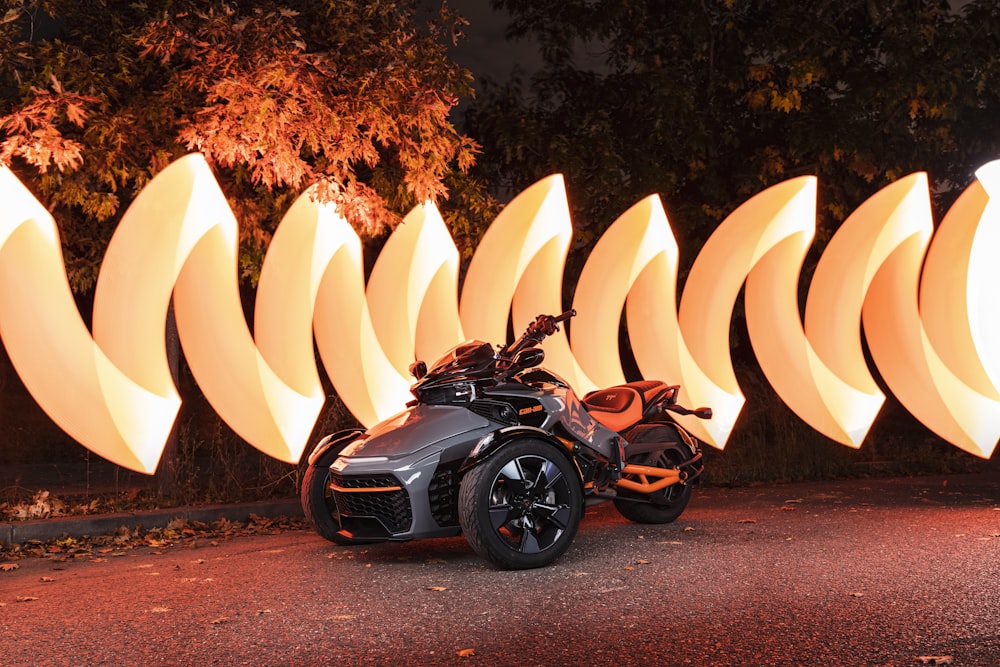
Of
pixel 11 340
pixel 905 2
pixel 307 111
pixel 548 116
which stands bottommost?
pixel 11 340

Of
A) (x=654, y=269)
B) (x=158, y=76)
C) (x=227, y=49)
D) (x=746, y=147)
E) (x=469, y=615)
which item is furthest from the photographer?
(x=746, y=147)

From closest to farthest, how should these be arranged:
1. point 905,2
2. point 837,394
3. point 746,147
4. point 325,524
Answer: point 325,524 < point 837,394 < point 905,2 < point 746,147

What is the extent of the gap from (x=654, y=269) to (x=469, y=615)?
7.14 meters

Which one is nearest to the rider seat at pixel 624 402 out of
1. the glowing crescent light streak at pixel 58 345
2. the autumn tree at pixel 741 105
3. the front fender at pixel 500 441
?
the front fender at pixel 500 441

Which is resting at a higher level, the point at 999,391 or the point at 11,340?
the point at 11,340

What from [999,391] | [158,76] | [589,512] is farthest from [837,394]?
[158,76]

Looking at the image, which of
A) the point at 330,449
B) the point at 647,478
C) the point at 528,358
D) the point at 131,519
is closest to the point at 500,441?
the point at 528,358

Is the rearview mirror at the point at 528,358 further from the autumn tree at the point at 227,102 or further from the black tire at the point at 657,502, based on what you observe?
the autumn tree at the point at 227,102

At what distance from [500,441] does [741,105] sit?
35.2 ft

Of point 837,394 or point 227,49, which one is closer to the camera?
point 227,49

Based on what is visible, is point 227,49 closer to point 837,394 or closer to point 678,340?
point 678,340

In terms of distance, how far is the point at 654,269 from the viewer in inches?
473

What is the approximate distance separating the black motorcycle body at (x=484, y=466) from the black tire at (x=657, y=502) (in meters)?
0.16

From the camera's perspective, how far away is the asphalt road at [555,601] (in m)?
4.81
